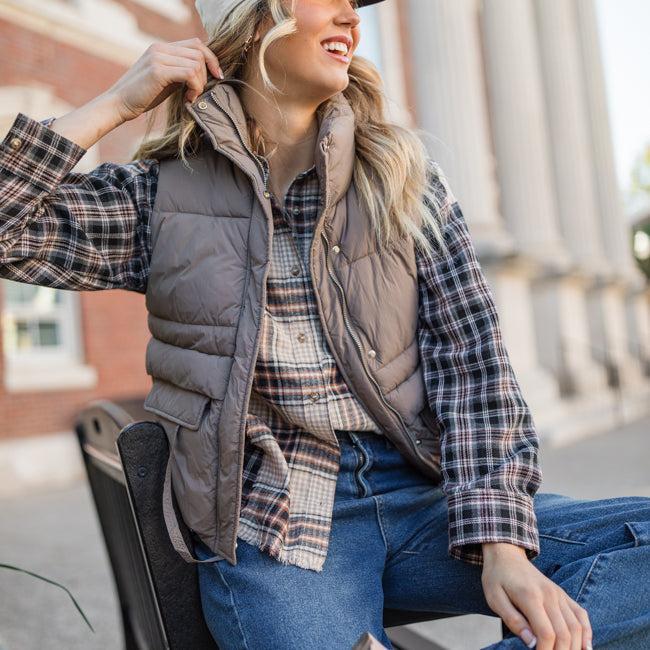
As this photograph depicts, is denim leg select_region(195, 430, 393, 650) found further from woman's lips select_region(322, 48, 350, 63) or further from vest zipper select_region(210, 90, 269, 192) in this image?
woman's lips select_region(322, 48, 350, 63)

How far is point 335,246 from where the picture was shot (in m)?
1.78

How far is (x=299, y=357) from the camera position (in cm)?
175

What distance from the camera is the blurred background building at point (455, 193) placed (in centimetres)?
750

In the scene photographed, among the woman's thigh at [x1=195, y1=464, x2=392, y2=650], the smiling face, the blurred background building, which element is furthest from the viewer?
the blurred background building

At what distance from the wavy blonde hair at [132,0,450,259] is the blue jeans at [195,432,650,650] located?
1.87 feet

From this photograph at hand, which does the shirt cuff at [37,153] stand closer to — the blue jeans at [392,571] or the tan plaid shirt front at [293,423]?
the tan plaid shirt front at [293,423]

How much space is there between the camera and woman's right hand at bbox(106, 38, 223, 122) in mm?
1828

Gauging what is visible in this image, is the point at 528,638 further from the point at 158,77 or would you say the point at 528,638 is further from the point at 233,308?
the point at 158,77

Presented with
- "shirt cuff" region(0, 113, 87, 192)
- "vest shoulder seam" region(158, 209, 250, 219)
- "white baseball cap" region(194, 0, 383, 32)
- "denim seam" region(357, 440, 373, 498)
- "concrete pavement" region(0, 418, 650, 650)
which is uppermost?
"white baseball cap" region(194, 0, 383, 32)

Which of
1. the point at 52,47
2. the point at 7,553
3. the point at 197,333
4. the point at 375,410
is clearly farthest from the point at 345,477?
the point at 52,47

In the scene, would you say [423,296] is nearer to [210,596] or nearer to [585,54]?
[210,596]

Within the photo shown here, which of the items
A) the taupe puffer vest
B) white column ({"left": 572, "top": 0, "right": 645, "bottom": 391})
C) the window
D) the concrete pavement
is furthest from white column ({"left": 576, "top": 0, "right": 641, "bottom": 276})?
the taupe puffer vest

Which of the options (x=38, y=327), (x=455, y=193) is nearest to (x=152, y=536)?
(x=38, y=327)

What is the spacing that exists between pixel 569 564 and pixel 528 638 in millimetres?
227
